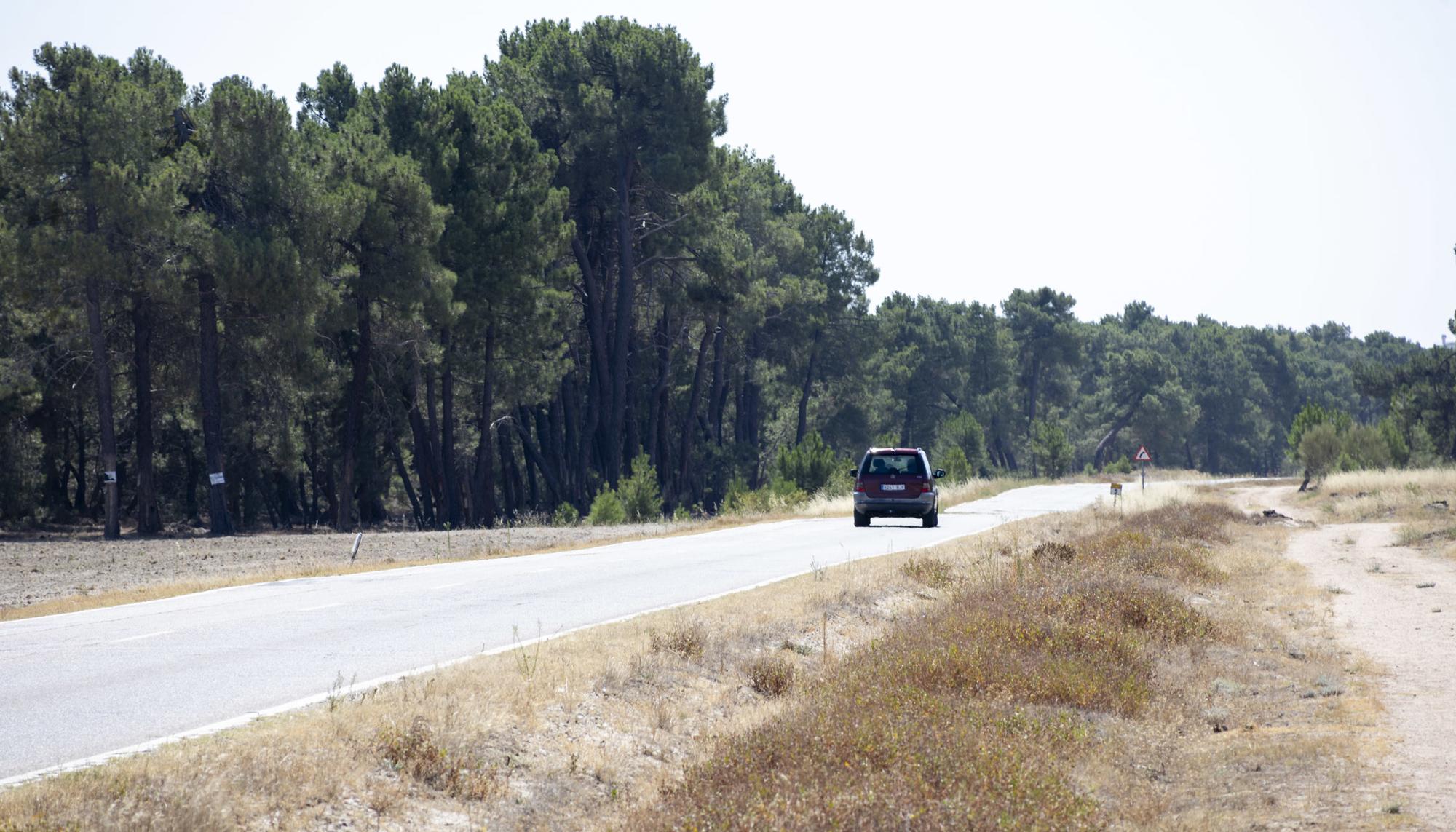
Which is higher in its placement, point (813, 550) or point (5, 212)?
point (5, 212)

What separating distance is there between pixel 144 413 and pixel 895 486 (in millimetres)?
24684

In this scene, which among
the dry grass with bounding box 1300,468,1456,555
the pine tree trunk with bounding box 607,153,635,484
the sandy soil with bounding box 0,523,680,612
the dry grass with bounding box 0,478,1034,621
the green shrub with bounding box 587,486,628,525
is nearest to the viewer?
the dry grass with bounding box 0,478,1034,621

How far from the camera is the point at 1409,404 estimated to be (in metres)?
73.4

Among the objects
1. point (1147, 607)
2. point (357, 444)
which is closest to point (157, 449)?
point (357, 444)

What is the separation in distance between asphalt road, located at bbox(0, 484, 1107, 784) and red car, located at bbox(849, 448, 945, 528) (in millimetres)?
8449

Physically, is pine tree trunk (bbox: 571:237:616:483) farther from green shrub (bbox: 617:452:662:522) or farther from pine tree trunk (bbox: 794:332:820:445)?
pine tree trunk (bbox: 794:332:820:445)

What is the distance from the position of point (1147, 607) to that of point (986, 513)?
91.0 feet

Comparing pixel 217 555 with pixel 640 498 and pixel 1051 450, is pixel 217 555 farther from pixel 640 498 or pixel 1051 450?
pixel 1051 450

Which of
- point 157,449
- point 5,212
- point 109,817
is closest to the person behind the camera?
point 109,817

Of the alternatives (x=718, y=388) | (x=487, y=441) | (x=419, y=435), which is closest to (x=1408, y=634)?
(x=487, y=441)

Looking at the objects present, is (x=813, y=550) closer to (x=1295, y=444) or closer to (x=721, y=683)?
(x=721, y=683)

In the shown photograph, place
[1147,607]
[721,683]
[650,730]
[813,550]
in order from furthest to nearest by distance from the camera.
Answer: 1. [813,550]
2. [1147,607]
3. [721,683]
4. [650,730]

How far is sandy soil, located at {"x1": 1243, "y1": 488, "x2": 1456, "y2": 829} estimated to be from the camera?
26.1 feet

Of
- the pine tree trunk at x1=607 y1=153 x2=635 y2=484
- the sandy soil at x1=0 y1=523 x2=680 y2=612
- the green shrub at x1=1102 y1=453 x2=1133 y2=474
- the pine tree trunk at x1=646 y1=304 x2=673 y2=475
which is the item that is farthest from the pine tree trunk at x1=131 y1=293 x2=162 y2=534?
the green shrub at x1=1102 y1=453 x2=1133 y2=474
